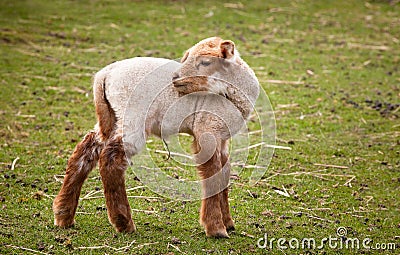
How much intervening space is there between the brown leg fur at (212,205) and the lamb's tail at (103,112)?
2.69 feet

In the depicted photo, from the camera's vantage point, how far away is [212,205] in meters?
5.77

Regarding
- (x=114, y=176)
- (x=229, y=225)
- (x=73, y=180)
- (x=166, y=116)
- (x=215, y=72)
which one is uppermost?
(x=215, y=72)

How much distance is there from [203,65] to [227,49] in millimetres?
256

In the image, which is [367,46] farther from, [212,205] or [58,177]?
[212,205]

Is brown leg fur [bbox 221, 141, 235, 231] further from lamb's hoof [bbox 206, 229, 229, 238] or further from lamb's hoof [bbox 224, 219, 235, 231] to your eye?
lamb's hoof [bbox 206, 229, 229, 238]

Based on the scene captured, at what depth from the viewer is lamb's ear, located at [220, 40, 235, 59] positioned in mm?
5645

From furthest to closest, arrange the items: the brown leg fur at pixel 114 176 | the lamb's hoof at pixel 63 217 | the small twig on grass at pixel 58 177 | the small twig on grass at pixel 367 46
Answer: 1. the small twig on grass at pixel 367 46
2. the small twig on grass at pixel 58 177
3. the lamb's hoof at pixel 63 217
4. the brown leg fur at pixel 114 176

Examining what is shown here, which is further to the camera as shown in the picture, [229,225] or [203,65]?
[229,225]

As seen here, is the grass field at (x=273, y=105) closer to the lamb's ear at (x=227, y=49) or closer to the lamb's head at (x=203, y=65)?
the lamb's head at (x=203, y=65)

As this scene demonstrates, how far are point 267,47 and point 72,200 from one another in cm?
795

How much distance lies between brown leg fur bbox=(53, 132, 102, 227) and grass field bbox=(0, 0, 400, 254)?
134 millimetres

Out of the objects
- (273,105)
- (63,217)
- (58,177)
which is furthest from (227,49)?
(273,105)

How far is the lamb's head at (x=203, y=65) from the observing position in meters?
5.68

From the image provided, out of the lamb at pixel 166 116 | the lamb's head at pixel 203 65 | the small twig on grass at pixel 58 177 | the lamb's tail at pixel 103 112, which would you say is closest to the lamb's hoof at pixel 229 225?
the lamb at pixel 166 116
